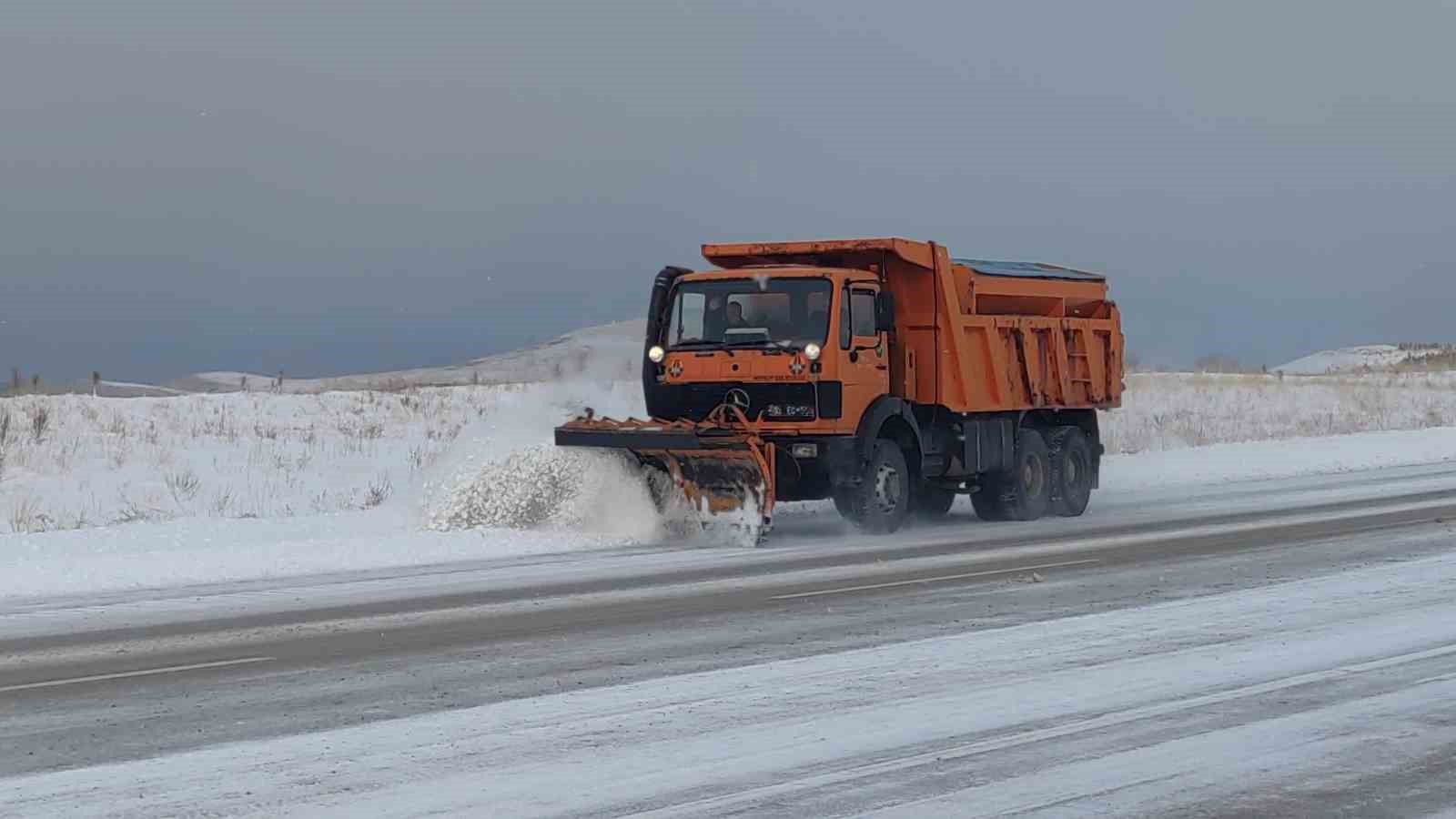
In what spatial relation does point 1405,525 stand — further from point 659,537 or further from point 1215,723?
point 1215,723

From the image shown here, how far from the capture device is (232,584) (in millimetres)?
14859

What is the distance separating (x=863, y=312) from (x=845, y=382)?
0.89 m

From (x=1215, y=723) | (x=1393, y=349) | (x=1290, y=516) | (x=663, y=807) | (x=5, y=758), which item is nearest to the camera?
(x=663, y=807)

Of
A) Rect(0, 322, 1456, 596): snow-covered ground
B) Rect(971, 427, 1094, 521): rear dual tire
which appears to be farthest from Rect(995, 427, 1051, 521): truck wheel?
Rect(0, 322, 1456, 596): snow-covered ground

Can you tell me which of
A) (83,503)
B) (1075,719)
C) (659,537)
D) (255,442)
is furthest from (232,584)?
(255,442)

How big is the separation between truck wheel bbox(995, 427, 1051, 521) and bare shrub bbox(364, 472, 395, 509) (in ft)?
25.5

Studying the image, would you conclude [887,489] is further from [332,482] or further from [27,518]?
[332,482]

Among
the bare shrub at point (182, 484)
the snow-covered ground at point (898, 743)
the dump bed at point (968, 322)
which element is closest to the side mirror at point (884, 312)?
the dump bed at point (968, 322)

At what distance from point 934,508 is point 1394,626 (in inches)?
445

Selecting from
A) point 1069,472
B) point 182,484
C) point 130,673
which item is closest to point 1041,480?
point 1069,472

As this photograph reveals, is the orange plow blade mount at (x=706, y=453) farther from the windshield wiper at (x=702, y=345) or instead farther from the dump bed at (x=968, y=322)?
the dump bed at (x=968, y=322)

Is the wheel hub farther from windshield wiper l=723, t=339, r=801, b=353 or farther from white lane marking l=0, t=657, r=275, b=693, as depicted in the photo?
white lane marking l=0, t=657, r=275, b=693

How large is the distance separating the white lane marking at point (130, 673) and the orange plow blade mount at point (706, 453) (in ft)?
24.9

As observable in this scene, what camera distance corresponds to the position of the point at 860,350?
18766mm
